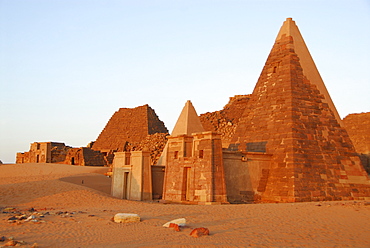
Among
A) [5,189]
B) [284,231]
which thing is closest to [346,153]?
[284,231]

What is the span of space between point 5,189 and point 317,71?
14085 millimetres

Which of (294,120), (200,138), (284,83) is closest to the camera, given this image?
(200,138)

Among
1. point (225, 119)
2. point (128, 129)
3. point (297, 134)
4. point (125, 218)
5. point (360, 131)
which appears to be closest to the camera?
point (125, 218)

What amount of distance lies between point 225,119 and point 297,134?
49.4 ft

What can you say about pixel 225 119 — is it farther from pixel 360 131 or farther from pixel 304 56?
pixel 304 56

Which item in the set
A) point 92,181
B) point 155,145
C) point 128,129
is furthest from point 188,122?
point 128,129

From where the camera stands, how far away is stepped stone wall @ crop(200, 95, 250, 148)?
1038 inches

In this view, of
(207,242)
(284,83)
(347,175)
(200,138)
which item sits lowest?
(207,242)

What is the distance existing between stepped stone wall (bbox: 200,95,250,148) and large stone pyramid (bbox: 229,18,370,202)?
8558mm

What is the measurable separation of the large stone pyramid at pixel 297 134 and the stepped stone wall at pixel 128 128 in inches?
1376

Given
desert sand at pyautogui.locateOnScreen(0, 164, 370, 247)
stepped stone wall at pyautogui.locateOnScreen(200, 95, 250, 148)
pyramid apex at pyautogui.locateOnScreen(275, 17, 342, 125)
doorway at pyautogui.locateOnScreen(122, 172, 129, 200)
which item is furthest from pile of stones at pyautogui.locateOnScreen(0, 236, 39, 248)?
stepped stone wall at pyautogui.locateOnScreen(200, 95, 250, 148)

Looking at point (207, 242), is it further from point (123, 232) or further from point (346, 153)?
point (346, 153)

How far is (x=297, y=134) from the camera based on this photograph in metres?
Answer: 15.1

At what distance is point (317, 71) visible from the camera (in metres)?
17.6
